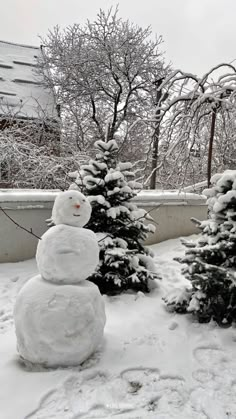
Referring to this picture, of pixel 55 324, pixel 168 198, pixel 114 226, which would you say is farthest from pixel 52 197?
pixel 55 324

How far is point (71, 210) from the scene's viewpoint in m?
2.88

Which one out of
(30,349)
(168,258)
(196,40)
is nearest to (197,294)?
(30,349)

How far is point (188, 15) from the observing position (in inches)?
382

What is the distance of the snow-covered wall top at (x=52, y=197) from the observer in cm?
566

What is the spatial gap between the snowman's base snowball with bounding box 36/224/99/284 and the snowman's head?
0.10 m

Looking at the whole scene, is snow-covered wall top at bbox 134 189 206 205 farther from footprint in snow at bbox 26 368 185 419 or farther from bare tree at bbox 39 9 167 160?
bare tree at bbox 39 9 167 160

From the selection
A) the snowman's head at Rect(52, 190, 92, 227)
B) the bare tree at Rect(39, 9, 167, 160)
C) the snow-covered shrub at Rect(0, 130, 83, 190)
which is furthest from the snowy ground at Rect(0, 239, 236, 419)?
the bare tree at Rect(39, 9, 167, 160)

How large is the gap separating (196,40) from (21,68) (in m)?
10.4

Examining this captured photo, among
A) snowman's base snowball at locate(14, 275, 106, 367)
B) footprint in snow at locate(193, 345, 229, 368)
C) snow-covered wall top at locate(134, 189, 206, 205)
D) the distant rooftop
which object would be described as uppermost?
the distant rooftop

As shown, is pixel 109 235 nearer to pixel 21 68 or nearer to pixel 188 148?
pixel 188 148

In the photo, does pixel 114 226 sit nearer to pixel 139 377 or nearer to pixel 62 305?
pixel 62 305

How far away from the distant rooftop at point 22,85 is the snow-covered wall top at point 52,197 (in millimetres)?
7047

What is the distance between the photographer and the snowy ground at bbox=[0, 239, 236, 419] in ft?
7.27

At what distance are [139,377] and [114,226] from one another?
218cm
